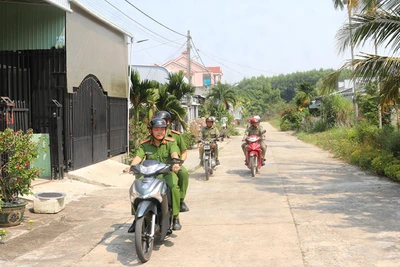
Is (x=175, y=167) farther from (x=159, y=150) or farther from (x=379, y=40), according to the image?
(x=379, y=40)

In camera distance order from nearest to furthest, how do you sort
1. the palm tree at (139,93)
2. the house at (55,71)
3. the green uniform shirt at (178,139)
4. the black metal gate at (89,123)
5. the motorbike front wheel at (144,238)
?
the motorbike front wheel at (144,238) → the green uniform shirt at (178,139) → the house at (55,71) → the black metal gate at (89,123) → the palm tree at (139,93)

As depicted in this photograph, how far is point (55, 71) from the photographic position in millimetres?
11734

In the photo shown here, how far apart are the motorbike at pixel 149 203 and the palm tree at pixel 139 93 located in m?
12.3

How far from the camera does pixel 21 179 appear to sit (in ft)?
23.1

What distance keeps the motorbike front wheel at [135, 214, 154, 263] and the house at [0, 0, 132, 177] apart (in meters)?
6.11

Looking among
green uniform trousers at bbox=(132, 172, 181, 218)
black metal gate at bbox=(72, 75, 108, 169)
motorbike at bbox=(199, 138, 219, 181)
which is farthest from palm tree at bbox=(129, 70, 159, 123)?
green uniform trousers at bbox=(132, 172, 181, 218)

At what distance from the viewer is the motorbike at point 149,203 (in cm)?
524

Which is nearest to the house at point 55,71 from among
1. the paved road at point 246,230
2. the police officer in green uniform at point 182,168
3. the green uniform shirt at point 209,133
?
the paved road at point 246,230

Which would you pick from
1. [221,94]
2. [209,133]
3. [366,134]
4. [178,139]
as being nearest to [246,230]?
[178,139]

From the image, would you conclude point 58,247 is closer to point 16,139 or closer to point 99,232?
point 99,232

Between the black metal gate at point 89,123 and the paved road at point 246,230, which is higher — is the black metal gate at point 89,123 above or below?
above

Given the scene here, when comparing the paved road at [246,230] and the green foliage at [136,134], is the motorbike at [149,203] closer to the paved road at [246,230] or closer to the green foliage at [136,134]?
the paved road at [246,230]

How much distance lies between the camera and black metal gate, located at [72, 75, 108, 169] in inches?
475

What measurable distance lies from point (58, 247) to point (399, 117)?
15.6 metres
